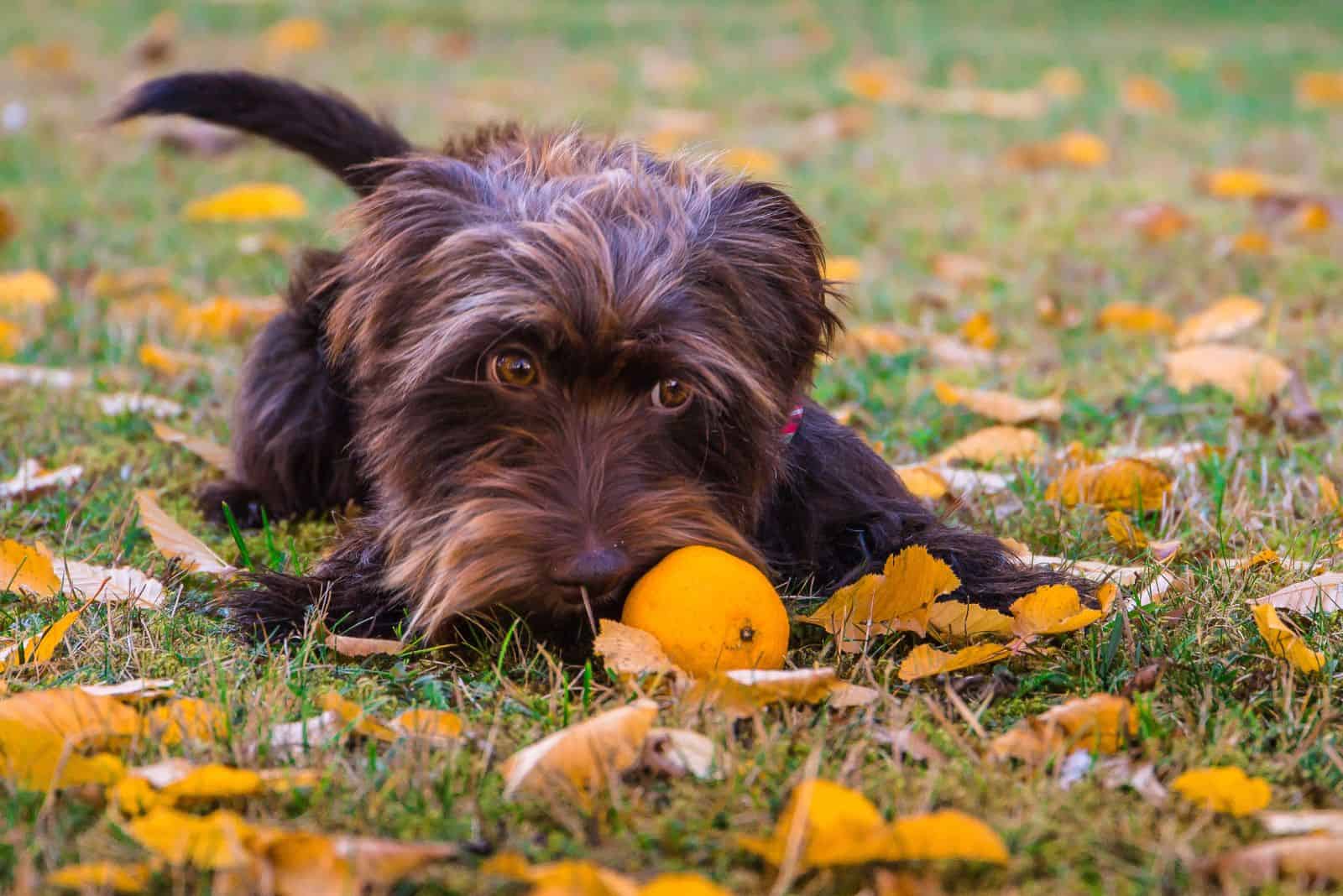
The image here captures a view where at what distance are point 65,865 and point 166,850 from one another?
15 centimetres

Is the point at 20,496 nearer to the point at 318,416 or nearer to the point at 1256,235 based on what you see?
the point at 318,416

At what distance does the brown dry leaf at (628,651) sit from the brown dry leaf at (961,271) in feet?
12.7

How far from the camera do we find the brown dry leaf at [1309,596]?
9.18ft

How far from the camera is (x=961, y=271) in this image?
606 cm

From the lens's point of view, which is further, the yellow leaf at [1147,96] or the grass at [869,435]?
the yellow leaf at [1147,96]

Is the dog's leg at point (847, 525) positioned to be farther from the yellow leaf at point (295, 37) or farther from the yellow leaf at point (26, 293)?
the yellow leaf at point (295, 37)

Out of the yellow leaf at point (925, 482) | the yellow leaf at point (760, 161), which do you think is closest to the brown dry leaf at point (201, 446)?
the yellow leaf at point (925, 482)

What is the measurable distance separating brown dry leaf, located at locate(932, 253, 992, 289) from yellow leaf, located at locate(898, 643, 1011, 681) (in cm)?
363

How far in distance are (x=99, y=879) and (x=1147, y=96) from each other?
967 cm

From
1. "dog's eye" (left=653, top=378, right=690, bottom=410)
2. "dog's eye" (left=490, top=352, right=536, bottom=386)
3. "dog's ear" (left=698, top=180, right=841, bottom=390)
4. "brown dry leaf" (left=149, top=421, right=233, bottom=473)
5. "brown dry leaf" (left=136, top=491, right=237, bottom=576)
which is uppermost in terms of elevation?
"dog's ear" (left=698, top=180, right=841, bottom=390)

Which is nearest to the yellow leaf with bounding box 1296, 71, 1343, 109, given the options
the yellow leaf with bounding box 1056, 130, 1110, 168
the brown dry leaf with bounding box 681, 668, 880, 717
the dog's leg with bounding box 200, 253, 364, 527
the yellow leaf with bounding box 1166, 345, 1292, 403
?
the yellow leaf with bounding box 1056, 130, 1110, 168

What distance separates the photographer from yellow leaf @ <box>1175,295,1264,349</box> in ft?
16.5

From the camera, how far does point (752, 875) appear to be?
189 centimetres

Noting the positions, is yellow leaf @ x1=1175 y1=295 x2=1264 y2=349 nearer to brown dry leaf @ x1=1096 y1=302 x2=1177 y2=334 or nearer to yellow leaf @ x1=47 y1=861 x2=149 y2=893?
brown dry leaf @ x1=1096 y1=302 x2=1177 y2=334
